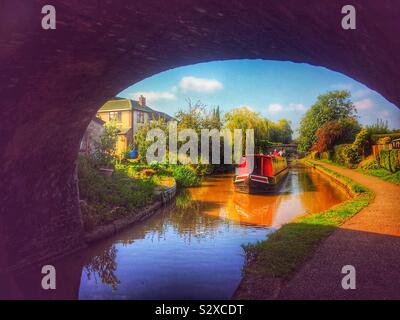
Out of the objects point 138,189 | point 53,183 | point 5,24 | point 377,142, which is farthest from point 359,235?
point 377,142

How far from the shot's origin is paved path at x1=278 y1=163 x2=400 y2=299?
14.8 ft

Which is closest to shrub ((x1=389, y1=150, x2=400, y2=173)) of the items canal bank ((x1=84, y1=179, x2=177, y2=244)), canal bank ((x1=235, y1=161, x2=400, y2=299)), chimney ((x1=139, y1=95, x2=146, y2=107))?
canal bank ((x1=235, y1=161, x2=400, y2=299))

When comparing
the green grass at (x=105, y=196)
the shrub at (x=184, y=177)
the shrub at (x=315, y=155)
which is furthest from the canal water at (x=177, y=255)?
the shrub at (x=315, y=155)

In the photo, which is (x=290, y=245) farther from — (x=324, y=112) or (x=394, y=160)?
(x=324, y=112)

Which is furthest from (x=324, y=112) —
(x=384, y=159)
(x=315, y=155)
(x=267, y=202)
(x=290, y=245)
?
(x=290, y=245)

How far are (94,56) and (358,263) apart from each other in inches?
200

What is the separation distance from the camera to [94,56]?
15.2 feet

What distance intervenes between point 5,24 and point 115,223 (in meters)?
6.61

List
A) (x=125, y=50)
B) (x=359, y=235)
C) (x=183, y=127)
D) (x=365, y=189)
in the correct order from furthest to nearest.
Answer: (x=183, y=127) < (x=365, y=189) < (x=359, y=235) < (x=125, y=50)

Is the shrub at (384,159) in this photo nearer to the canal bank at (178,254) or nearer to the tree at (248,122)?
the canal bank at (178,254)

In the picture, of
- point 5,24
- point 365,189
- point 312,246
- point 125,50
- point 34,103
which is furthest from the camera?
point 365,189

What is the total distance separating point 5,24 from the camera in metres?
3.54

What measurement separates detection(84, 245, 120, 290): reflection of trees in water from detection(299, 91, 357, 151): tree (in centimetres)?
4145

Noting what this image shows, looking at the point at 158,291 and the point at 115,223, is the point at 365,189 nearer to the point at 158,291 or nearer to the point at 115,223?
the point at 115,223
